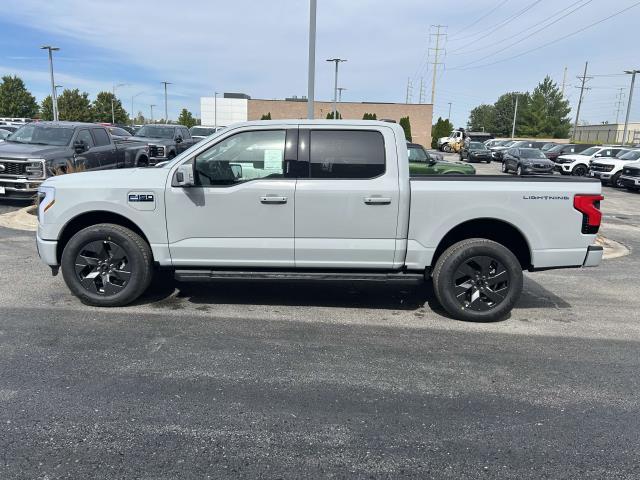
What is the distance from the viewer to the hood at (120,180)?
5273mm

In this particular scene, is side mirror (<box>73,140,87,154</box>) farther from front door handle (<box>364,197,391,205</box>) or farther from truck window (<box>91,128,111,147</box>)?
front door handle (<box>364,197,391,205</box>)

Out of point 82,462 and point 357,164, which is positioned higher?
point 357,164

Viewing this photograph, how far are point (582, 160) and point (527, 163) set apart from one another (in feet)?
11.0

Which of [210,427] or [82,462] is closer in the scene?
[82,462]

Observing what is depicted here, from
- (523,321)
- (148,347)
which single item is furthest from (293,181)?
(523,321)

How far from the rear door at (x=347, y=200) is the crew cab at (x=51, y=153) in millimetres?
8373

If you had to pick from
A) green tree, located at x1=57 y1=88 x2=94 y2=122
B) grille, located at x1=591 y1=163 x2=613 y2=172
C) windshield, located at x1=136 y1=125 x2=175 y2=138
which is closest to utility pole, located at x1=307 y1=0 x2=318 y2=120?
windshield, located at x1=136 y1=125 x2=175 y2=138

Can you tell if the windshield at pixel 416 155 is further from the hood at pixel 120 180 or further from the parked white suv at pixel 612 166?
the hood at pixel 120 180

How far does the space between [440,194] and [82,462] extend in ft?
12.5

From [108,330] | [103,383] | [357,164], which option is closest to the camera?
[103,383]

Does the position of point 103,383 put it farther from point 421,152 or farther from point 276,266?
point 421,152

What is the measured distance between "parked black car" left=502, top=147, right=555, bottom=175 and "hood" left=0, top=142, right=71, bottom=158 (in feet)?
76.9

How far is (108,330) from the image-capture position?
16.1ft

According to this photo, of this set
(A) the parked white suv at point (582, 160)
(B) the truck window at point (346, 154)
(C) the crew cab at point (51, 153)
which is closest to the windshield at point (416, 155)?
(C) the crew cab at point (51, 153)
